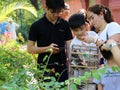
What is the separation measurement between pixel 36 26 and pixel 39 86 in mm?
1551

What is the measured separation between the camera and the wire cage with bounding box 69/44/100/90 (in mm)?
3443

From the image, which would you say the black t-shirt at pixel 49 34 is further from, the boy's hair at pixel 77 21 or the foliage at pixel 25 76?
the boy's hair at pixel 77 21

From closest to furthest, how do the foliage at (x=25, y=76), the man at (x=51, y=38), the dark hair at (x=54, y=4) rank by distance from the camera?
the foliage at (x=25, y=76), the dark hair at (x=54, y=4), the man at (x=51, y=38)

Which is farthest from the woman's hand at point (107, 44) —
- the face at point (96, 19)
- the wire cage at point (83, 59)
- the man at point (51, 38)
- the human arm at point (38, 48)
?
the man at point (51, 38)

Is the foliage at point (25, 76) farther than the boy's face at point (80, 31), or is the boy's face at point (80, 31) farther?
the boy's face at point (80, 31)

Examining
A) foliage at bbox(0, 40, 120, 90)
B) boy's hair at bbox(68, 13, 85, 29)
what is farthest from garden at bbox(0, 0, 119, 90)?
boy's hair at bbox(68, 13, 85, 29)

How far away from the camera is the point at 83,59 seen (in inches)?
139

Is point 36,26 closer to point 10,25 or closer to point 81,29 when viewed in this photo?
point 81,29

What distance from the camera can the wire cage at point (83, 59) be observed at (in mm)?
3443

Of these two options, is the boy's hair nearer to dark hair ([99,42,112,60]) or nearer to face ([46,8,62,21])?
face ([46,8,62,21])

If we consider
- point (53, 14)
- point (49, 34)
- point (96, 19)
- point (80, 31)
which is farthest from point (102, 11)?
point (49, 34)

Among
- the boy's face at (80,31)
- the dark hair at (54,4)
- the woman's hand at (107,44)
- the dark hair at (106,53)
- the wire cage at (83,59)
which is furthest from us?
the dark hair at (54,4)

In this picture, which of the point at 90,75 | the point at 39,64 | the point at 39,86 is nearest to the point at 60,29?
the point at 39,64

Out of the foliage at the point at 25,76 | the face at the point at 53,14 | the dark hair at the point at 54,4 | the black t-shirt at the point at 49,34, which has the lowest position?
the foliage at the point at 25,76
